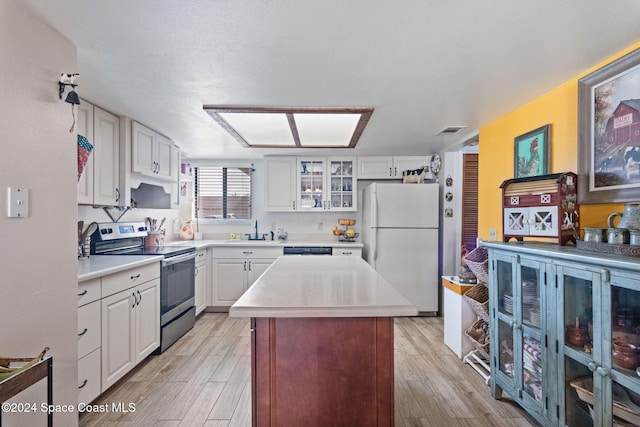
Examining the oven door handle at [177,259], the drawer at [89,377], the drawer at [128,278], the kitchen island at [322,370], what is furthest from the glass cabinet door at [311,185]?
the kitchen island at [322,370]

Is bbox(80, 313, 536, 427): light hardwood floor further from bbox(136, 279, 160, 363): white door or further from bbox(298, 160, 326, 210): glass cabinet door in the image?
bbox(298, 160, 326, 210): glass cabinet door

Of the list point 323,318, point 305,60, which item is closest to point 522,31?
point 305,60

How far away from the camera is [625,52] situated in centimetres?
162


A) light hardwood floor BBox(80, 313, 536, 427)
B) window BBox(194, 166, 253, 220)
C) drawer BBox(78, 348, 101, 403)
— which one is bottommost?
light hardwood floor BBox(80, 313, 536, 427)

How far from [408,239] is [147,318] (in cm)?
297

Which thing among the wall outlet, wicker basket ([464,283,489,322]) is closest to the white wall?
wicker basket ([464,283,489,322])

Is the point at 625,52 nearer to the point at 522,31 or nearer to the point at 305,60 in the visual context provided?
the point at 522,31

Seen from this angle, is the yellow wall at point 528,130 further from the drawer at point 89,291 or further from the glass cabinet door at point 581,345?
the drawer at point 89,291

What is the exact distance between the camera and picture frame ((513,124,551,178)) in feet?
7.13

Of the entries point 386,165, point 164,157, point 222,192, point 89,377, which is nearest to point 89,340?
point 89,377

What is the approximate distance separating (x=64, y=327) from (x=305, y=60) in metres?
1.92

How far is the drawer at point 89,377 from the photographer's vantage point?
73.4 inches

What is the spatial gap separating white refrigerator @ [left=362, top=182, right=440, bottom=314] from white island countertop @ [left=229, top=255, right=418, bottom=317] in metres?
1.88

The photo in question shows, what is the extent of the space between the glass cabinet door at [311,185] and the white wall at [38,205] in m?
2.96
